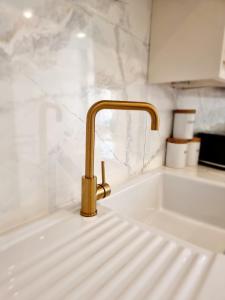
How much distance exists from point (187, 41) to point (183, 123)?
1.39 ft

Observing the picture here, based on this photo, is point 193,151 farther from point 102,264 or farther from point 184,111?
point 102,264

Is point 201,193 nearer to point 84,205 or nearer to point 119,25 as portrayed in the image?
point 84,205

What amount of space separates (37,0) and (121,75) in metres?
0.38

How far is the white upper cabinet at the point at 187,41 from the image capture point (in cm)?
77

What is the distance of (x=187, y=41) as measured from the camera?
85 centimetres

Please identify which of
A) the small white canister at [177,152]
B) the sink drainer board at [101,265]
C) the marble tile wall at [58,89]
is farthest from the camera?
the small white canister at [177,152]

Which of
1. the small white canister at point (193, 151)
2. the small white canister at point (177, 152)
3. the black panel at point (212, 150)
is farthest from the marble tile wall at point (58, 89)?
the black panel at point (212, 150)

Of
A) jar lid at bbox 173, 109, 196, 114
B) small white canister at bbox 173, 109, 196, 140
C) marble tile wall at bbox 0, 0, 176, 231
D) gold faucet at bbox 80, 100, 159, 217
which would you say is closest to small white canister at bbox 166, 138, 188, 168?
small white canister at bbox 173, 109, 196, 140

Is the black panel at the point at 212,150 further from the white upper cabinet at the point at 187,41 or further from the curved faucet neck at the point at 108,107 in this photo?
the curved faucet neck at the point at 108,107

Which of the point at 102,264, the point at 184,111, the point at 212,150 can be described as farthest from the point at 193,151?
the point at 102,264

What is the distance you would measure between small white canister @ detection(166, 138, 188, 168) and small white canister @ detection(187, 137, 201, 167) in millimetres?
59

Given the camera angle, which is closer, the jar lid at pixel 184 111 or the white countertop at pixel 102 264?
the white countertop at pixel 102 264

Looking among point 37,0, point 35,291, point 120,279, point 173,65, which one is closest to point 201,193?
point 173,65

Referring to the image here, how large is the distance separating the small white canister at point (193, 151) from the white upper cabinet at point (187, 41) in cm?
41
